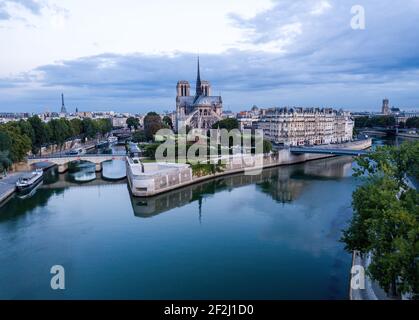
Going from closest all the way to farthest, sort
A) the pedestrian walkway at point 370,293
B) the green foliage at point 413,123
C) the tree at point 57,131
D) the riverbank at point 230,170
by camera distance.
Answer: the pedestrian walkway at point 370,293
the riverbank at point 230,170
the tree at point 57,131
the green foliage at point 413,123

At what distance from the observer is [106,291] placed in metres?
9.93

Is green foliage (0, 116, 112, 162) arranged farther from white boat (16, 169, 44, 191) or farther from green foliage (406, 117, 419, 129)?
green foliage (406, 117, 419, 129)

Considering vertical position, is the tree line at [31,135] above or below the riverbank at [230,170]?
above

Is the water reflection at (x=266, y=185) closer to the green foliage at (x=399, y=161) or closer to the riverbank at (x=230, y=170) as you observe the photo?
the riverbank at (x=230, y=170)

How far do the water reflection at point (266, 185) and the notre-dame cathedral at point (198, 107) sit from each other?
21934 mm

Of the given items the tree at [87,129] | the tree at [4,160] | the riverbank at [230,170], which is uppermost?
the tree at [87,129]

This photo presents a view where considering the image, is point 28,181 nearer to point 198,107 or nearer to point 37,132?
point 37,132

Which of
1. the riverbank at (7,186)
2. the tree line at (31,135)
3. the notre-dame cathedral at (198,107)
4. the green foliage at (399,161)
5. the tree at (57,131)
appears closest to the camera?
the green foliage at (399,161)

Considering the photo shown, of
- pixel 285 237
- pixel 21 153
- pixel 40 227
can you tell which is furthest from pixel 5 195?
pixel 285 237

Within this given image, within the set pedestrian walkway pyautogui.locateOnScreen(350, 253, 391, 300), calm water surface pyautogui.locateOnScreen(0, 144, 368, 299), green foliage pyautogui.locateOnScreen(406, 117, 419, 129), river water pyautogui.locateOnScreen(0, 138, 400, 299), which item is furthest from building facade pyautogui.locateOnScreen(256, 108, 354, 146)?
pedestrian walkway pyautogui.locateOnScreen(350, 253, 391, 300)

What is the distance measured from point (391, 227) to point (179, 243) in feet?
27.5

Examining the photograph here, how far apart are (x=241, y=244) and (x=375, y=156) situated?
19.5 feet

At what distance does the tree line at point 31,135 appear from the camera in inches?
949

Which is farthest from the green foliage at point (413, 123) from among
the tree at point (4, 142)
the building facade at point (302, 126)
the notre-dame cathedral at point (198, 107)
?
the tree at point (4, 142)
